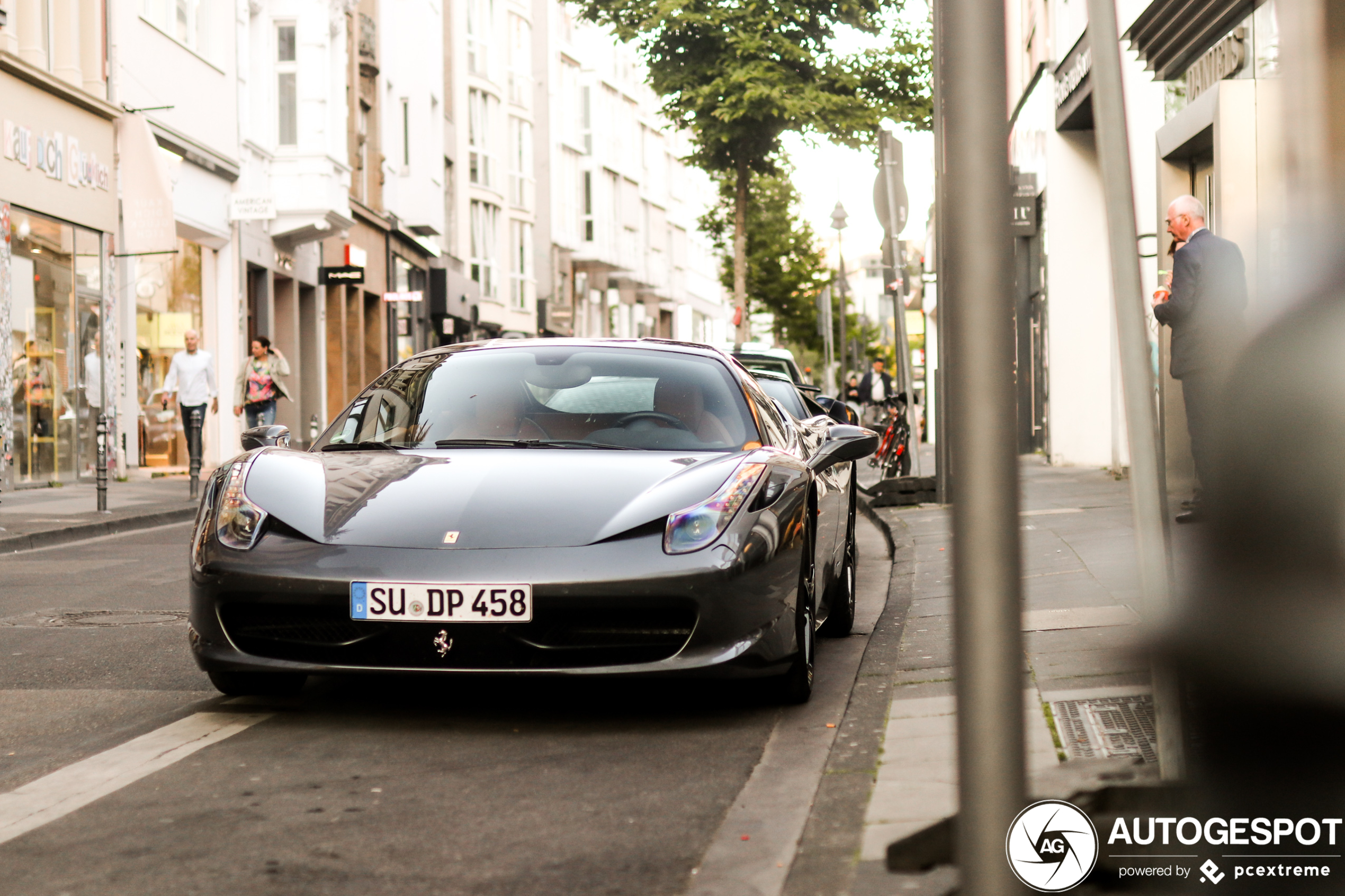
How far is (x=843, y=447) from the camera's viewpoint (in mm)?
6523

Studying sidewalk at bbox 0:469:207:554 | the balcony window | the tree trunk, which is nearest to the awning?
sidewalk at bbox 0:469:207:554

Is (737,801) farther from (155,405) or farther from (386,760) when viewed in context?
(155,405)

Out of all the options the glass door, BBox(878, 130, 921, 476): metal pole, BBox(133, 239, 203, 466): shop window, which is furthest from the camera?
BBox(133, 239, 203, 466): shop window

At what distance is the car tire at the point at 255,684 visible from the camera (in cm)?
546

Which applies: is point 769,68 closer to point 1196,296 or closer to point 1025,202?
point 1025,202

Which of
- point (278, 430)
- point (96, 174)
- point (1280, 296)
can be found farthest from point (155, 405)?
point (1280, 296)

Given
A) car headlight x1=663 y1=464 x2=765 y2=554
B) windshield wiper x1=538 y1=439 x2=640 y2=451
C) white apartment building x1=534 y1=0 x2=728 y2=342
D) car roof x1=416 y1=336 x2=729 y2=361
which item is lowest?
car headlight x1=663 y1=464 x2=765 y2=554

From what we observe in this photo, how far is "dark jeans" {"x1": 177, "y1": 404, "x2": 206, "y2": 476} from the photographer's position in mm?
17328

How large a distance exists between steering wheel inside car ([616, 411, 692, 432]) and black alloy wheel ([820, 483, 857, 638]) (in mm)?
1085

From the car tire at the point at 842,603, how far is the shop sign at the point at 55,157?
48.6 feet

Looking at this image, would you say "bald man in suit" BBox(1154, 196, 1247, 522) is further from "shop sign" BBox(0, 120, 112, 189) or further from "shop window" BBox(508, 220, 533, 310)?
"shop window" BBox(508, 220, 533, 310)

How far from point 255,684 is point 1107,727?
2780 millimetres

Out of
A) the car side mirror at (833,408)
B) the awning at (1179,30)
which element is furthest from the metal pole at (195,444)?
the awning at (1179,30)

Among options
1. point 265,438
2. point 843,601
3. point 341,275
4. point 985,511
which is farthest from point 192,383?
point 985,511
